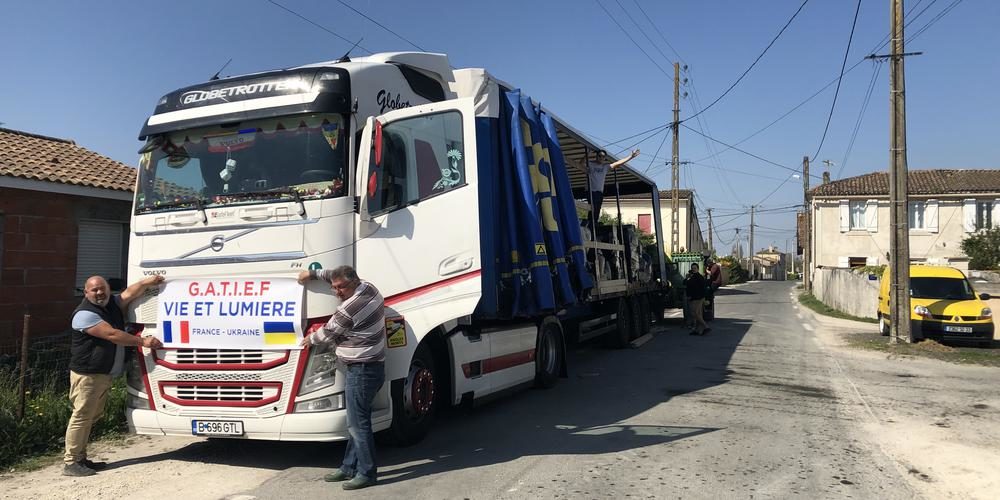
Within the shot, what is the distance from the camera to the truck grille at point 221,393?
5.35m

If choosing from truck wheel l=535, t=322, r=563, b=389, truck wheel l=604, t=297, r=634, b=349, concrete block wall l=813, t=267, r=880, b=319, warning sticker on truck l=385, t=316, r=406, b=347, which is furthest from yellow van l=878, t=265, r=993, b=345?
warning sticker on truck l=385, t=316, r=406, b=347

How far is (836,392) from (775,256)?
329ft

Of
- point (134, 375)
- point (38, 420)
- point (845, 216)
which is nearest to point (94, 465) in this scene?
point (134, 375)

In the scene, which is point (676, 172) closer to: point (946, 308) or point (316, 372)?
point (946, 308)

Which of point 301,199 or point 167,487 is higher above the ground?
point 301,199

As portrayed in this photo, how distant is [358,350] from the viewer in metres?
5.12

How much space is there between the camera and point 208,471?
5598 mm

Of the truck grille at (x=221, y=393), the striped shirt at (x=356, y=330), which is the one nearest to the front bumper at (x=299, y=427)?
the truck grille at (x=221, y=393)

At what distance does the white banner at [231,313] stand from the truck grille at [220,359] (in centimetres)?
6

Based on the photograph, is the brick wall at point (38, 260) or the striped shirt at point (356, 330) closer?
the striped shirt at point (356, 330)

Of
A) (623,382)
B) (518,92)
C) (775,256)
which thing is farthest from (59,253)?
(775,256)

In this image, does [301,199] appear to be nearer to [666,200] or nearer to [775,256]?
[666,200]

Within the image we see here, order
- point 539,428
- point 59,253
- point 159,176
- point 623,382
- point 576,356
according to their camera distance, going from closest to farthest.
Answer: point 159,176 → point 539,428 → point 623,382 → point 59,253 → point 576,356

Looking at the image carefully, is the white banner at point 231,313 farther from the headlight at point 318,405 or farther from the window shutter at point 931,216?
the window shutter at point 931,216
